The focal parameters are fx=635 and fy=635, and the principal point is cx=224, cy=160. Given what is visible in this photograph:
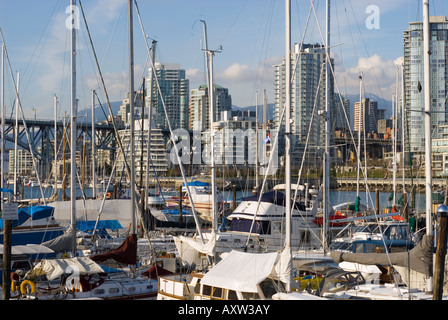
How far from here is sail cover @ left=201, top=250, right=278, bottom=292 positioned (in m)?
→ 13.6

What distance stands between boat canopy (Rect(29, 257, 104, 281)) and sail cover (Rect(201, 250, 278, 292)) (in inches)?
145

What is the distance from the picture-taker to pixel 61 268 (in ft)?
53.2

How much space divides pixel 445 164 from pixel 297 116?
2927 inches

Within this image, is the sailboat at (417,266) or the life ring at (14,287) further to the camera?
the life ring at (14,287)

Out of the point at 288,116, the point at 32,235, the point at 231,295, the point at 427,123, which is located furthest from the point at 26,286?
the point at 427,123

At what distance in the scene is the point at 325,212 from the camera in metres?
20.9

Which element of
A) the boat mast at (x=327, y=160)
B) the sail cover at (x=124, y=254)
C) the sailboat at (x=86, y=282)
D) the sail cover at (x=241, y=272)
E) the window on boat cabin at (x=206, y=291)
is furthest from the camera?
the boat mast at (x=327, y=160)

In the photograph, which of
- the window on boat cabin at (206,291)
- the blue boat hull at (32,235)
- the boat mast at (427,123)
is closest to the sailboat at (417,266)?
the boat mast at (427,123)

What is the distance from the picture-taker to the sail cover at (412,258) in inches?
541

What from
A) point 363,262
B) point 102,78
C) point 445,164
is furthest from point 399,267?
point 445,164

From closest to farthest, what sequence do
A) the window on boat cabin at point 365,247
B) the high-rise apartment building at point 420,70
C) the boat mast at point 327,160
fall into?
the window on boat cabin at point 365,247 < the boat mast at point 327,160 < the high-rise apartment building at point 420,70

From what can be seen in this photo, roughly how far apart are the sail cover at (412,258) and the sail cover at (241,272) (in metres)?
2.71

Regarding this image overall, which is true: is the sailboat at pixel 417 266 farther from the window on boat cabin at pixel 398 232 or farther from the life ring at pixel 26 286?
the window on boat cabin at pixel 398 232
